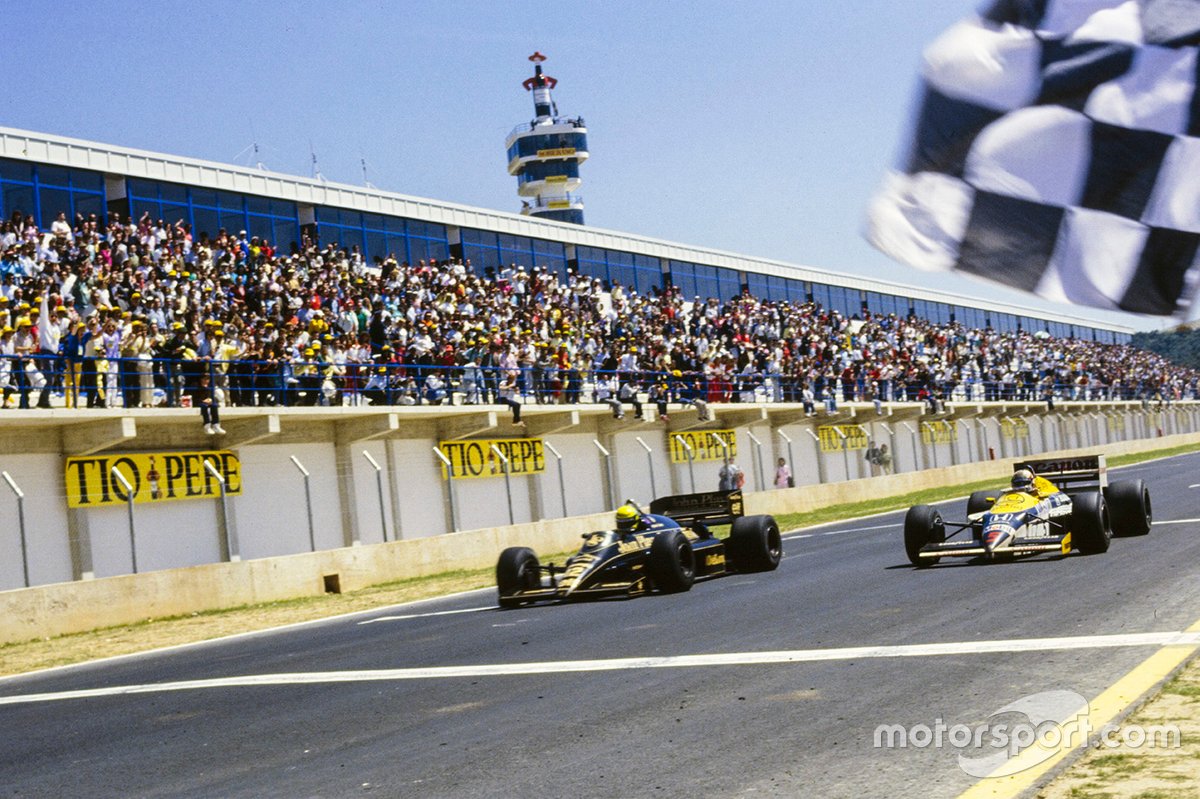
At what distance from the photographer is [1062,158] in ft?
8.05

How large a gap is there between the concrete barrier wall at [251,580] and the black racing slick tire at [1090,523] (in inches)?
488

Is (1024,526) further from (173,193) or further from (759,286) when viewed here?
(759,286)

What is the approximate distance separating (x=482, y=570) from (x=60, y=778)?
18.5 m

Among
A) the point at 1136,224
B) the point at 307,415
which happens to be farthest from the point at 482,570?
the point at 1136,224

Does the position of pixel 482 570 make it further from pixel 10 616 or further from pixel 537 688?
pixel 537 688

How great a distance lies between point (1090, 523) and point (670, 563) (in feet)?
16.3

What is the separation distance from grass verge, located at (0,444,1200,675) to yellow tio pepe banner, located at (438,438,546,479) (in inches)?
227

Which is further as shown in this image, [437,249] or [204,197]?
[437,249]

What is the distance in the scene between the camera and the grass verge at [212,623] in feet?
55.3

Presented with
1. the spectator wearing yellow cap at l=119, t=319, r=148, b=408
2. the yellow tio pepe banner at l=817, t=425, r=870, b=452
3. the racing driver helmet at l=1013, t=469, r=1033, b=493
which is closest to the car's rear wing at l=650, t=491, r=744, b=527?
the racing driver helmet at l=1013, t=469, r=1033, b=493

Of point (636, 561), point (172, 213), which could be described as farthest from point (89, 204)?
point (636, 561)

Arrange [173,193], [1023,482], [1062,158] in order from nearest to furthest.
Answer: [1062,158] → [1023,482] → [173,193]

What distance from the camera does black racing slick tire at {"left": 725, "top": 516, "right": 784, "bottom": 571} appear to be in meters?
18.7

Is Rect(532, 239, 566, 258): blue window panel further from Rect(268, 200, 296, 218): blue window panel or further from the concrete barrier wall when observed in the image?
the concrete barrier wall
